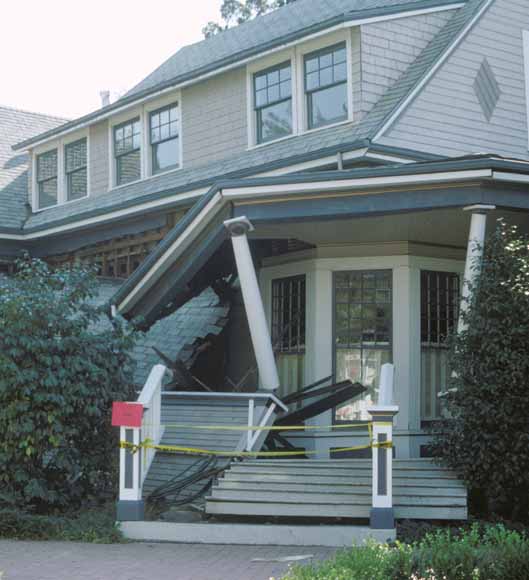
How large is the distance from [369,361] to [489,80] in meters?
5.39

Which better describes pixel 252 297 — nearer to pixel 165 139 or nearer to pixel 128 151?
pixel 165 139

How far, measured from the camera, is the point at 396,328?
40.9ft

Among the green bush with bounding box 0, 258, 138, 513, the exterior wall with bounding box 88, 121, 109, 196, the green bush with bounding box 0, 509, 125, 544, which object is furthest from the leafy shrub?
the exterior wall with bounding box 88, 121, 109, 196

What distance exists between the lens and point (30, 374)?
9.98 m

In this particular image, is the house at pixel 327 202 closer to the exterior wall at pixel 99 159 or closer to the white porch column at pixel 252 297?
the white porch column at pixel 252 297

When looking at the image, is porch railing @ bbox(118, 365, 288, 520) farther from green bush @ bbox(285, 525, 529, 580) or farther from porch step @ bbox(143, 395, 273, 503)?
green bush @ bbox(285, 525, 529, 580)

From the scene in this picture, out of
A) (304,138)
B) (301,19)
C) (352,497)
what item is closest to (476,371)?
(352,497)

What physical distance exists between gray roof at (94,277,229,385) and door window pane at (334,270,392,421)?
92.1 inches

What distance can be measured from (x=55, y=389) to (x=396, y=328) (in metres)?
4.70

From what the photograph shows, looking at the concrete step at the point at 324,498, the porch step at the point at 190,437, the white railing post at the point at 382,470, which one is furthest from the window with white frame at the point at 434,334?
the white railing post at the point at 382,470

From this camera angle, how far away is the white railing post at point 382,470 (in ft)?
29.4

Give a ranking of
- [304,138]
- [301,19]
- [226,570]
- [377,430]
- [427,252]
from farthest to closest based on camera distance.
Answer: [301,19], [304,138], [427,252], [377,430], [226,570]

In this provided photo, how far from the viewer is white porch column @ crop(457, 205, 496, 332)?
10031 millimetres

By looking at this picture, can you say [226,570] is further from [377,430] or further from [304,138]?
[304,138]
